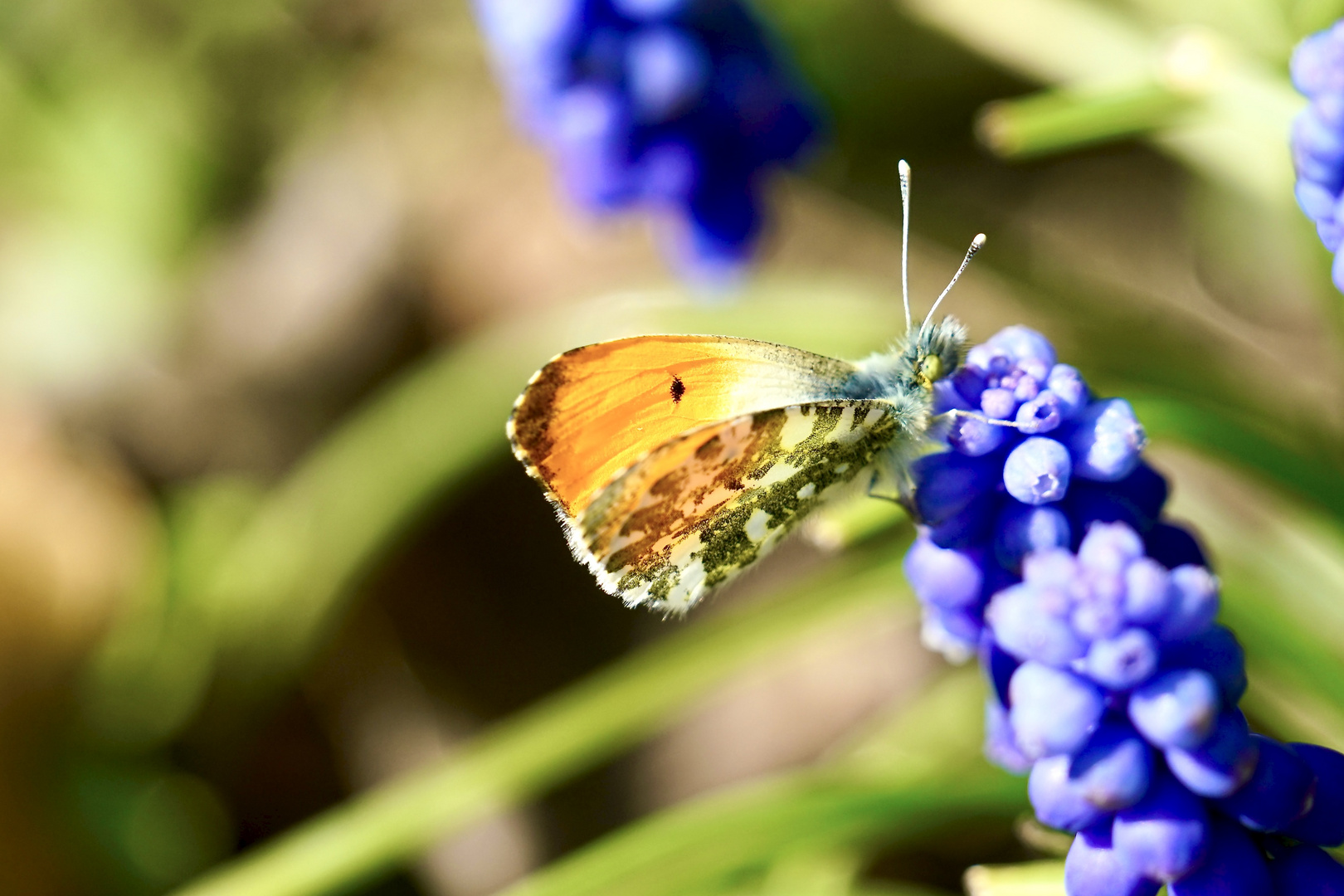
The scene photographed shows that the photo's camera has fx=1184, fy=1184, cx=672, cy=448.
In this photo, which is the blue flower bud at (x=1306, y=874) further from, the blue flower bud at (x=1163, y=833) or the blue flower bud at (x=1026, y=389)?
the blue flower bud at (x=1026, y=389)

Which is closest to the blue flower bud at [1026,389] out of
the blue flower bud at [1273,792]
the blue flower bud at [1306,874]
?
the blue flower bud at [1273,792]

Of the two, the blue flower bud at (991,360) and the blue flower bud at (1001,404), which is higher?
the blue flower bud at (991,360)

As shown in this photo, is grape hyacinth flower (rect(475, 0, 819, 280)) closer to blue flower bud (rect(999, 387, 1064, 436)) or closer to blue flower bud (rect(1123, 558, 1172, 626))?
blue flower bud (rect(999, 387, 1064, 436))

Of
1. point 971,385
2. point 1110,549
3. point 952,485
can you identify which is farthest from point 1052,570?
point 971,385

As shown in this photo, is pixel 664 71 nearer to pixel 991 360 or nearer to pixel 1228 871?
pixel 991 360

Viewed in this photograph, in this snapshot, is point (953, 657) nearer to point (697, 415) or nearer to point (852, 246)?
point (697, 415)
